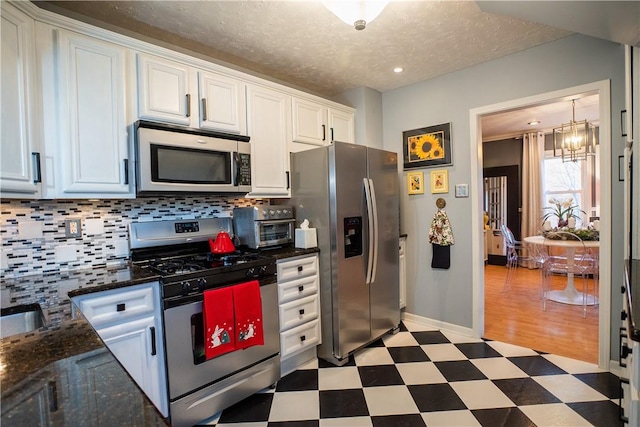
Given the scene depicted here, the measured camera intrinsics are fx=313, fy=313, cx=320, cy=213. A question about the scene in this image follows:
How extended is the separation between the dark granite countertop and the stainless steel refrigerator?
166 centimetres

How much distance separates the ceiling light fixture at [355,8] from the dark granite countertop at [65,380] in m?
1.62

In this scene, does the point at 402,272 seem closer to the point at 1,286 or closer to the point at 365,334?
the point at 365,334

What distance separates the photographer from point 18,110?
150 cm

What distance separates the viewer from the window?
5160 millimetres

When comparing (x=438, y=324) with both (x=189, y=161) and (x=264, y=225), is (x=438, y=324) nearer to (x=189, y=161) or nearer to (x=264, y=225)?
(x=264, y=225)

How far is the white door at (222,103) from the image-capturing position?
85.4 inches

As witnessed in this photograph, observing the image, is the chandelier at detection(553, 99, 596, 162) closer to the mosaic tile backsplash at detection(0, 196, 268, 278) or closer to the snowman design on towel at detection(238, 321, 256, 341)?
the snowman design on towel at detection(238, 321, 256, 341)

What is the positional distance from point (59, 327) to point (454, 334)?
9.87ft

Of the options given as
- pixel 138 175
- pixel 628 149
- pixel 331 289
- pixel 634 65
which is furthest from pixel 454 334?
pixel 138 175

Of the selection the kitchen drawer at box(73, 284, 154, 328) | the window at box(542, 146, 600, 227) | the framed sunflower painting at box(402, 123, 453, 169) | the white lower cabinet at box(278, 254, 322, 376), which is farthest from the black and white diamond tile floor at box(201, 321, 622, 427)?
the window at box(542, 146, 600, 227)

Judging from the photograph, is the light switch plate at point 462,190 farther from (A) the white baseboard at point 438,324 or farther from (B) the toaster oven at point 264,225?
(B) the toaster oven at point 264,225

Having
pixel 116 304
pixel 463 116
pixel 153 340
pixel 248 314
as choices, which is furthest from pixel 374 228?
pixel 116 304

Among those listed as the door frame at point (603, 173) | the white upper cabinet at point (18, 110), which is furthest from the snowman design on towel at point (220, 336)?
the door frame at point (603, 173)

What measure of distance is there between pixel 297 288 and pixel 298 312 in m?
0.18
